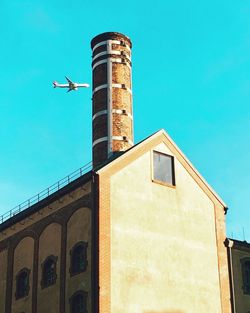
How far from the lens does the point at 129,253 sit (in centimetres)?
3138

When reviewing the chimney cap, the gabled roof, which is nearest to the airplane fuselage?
the chimney cap

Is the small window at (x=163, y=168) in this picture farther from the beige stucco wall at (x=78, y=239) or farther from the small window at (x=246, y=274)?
the small window at (x=246, y=274)

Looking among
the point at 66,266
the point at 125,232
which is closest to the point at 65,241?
the point at 66,266

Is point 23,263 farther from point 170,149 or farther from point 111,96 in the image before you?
point 111,96

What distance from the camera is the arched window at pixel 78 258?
3127 cm

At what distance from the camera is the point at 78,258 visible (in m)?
31.8

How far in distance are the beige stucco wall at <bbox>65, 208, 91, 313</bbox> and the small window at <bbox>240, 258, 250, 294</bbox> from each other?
10109 millimetres

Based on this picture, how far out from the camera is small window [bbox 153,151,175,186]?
3469cm

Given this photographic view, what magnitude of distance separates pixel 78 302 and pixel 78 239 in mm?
3089

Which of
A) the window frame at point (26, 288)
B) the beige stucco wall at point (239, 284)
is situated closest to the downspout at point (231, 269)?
the beige stucco wall at point (239, 284)

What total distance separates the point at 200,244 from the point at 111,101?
16.9 meters

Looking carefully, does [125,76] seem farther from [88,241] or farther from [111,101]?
[88,241]

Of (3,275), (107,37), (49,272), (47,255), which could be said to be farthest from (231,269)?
(107,37)

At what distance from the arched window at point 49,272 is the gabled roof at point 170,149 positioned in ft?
19.1
